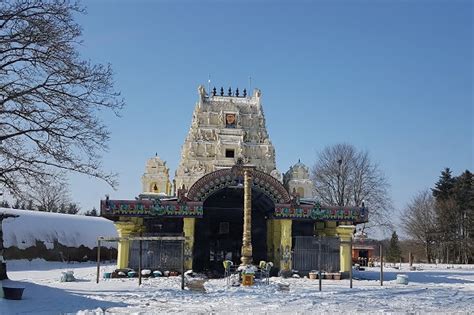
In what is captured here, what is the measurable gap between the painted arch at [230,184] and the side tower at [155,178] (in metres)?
12.9

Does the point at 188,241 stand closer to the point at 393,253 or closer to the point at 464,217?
the point at 393,253

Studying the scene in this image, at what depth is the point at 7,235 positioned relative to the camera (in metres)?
39.4

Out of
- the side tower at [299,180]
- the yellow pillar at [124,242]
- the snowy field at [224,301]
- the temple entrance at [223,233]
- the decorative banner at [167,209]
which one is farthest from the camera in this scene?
the side tower at [299,180]

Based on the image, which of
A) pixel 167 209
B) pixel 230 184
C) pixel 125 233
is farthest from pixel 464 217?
pixel 125 233

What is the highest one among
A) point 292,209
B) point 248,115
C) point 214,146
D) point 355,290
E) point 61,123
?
point 248,115

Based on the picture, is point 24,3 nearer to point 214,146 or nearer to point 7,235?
point 214,146

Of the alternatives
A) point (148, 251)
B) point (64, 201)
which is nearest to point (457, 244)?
point (148, 251)

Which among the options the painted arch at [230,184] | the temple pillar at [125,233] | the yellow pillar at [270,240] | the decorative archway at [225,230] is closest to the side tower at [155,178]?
the decorative archway at [225,230]

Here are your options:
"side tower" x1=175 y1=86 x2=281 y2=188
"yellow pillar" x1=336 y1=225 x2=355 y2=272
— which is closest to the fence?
"yellow pillar" x1=336 y1=225 x2=355 y2=272

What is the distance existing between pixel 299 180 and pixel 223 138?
248 inches

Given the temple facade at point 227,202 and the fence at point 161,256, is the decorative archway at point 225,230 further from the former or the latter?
the fence at point 161,256

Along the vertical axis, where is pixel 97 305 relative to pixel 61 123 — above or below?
below

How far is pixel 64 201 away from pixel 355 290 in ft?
185

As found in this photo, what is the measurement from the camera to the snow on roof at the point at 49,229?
132 ft
